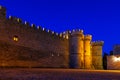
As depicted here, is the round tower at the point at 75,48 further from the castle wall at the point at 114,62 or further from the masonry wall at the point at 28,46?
the castle wall at the point at 114,62

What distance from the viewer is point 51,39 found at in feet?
101

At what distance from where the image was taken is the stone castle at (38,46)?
23094 millimetres

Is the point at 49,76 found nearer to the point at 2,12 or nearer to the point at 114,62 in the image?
the point at 2,12

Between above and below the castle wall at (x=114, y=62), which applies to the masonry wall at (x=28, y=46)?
Result: above

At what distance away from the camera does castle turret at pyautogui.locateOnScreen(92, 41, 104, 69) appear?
4416cm

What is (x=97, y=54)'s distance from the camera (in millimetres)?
44219

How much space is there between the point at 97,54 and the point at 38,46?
18795 mm

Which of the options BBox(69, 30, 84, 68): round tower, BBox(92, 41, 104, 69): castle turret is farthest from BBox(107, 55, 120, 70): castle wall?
BBox(92, 41, 104, 69): castle turret

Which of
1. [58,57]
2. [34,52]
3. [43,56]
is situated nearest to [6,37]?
[34,52]

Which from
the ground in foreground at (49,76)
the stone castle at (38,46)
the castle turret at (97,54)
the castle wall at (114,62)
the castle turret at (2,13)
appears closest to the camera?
the ground in foreground at (49,76)

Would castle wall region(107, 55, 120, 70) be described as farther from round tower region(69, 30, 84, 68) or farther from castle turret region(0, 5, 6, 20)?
castle turret region(0, 5, 6, 20)

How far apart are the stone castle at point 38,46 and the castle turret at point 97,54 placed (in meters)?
4.66

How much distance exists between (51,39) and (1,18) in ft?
30.8

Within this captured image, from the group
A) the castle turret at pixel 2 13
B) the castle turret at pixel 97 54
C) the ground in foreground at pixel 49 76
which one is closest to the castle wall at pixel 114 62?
the castle turret at pixel 97 54
